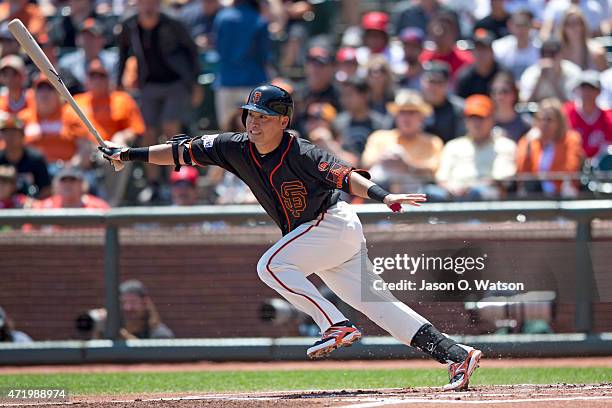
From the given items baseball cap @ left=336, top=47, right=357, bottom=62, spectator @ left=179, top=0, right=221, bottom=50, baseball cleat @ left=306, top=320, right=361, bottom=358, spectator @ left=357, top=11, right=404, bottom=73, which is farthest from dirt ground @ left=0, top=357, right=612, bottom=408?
spectator @ left=179, top=0, right=221, bottom=50

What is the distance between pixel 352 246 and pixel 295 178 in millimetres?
551

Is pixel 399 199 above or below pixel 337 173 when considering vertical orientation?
below

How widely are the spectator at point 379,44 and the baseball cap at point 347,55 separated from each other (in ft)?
0.55

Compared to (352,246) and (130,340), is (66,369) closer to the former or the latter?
(130,340)

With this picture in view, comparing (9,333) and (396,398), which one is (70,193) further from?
(396,398)

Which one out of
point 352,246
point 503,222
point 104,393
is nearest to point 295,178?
point 352,246

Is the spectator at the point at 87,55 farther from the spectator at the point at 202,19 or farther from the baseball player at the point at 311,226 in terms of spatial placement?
the baseball player at the point at 311,226

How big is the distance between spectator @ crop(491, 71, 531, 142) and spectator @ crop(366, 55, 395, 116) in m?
1.32

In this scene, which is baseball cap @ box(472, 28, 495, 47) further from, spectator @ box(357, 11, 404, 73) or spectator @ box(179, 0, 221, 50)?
spectator @ box(179, 0, 221, 50)

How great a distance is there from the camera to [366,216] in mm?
9148

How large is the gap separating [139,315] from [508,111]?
4.08m

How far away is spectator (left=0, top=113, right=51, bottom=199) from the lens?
11031 millimetres

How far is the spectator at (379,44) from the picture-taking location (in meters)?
13.1

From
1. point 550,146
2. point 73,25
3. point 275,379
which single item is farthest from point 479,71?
point 73,25
